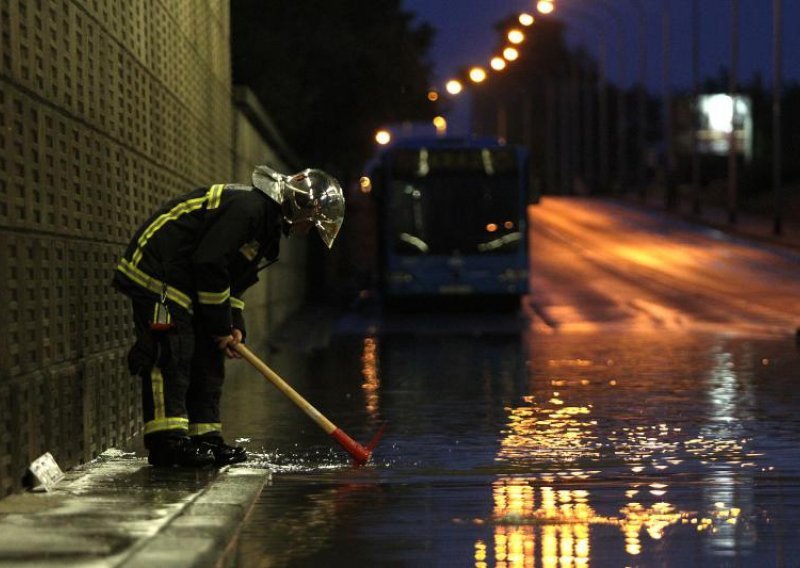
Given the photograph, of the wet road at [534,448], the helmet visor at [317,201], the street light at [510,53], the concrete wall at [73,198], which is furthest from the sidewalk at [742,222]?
the helmet visor at [317,201]

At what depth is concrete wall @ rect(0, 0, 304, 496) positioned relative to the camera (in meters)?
9.51

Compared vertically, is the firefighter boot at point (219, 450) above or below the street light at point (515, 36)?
below

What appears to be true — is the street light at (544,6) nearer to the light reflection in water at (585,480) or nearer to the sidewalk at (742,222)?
the sidewalk at (742,222)

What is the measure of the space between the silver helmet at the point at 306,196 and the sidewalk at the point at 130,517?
1428 mm

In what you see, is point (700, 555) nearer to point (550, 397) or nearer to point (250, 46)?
point (550, 397)

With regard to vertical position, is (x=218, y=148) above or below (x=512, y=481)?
above

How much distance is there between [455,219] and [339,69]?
694 inches

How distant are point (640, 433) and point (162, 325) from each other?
161 inches

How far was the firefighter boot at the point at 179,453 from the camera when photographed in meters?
11.2

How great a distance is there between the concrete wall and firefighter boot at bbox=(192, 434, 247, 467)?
0.64 m

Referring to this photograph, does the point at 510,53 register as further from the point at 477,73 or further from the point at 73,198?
the point at 73,198

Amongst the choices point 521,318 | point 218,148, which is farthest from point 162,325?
point 521,318

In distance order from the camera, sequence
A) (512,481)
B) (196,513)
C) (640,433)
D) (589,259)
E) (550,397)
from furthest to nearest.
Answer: (589,259), (550,397), (640,433), (512,481), (196,513)

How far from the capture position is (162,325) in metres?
11.1
